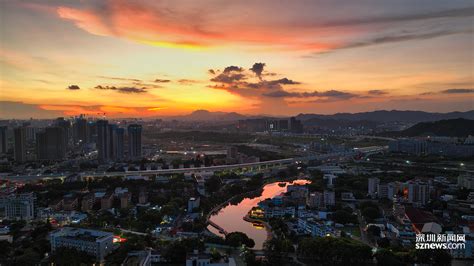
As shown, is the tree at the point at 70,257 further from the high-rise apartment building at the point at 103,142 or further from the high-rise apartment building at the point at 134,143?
the high-rise apartment building at the point at 134,143

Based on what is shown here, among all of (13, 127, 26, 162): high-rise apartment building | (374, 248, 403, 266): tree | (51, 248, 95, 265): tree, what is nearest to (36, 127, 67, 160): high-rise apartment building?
(13, 127, 26, 162): high-rise apartment building

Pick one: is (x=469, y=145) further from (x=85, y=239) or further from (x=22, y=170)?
(x=22, y=170)

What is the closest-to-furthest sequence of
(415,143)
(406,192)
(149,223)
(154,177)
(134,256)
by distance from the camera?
(134,256)
(149,223)
(406,192)
(154,177)
(415,143)

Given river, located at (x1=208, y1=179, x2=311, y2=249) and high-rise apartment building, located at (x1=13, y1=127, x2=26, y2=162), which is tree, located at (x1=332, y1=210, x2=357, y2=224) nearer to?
river, located at (x1=208, y1=179, x2=311, y2=249)

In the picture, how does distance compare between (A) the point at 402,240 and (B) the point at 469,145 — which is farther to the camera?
(B) the point at 469,145

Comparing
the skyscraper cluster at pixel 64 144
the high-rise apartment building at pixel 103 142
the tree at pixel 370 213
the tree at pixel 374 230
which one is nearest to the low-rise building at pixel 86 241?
the tree at pixel 374 230

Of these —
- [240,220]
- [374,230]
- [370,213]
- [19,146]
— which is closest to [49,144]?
[19,146]

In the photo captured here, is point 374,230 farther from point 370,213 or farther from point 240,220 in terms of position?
point 240,220

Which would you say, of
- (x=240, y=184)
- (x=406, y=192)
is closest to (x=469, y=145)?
(x=406, y=192)
